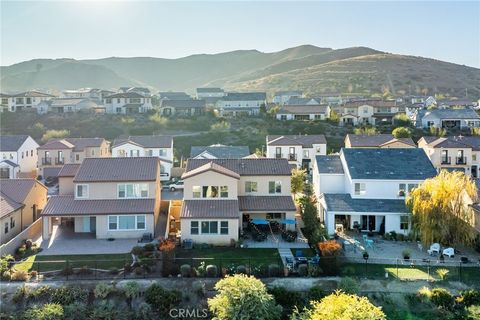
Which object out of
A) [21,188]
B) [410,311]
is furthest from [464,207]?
[21,188]

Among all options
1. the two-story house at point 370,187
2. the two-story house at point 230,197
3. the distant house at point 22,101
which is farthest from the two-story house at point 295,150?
the distant house at point 22,101

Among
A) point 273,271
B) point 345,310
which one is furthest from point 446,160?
point 345,310

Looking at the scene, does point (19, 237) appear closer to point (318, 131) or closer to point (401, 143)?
point (401, 143)

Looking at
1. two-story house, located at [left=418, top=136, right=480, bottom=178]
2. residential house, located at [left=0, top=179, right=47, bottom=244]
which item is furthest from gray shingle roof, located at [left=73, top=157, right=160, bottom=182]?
two-story house, located at [left=418, top=136, right=480, bottom=178]

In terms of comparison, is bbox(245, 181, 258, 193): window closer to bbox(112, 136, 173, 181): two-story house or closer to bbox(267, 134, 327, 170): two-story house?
bbox(112, 136, 173, 181): two-story house

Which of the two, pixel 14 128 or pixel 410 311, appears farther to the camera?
pixel 14 128
